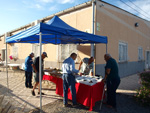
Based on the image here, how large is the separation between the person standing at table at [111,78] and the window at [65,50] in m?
Answer: 3.39

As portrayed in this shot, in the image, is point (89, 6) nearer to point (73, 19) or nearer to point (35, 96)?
point (73, 19)

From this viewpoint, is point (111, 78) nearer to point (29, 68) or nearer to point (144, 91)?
point (144, 91)


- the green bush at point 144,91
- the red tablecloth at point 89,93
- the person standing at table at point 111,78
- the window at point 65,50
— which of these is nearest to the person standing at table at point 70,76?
the red tablecloth at point 89,93

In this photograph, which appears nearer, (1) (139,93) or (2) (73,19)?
(1) (139,93)

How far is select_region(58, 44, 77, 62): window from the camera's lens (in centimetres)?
682

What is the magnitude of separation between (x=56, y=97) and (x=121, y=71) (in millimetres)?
5370

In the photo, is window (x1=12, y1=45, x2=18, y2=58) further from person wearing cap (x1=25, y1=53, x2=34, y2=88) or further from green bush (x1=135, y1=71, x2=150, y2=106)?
green bush (x1=135, y1=71, x2=150, y2=106)

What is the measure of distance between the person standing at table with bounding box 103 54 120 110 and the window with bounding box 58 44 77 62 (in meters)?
3.39

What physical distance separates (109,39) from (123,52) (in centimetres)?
222

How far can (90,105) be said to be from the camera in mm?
3318

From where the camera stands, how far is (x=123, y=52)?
8523 millimetres

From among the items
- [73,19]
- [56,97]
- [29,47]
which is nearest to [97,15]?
[73,19]

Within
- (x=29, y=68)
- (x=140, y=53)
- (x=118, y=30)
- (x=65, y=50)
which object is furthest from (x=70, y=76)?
(x=140, y=53)

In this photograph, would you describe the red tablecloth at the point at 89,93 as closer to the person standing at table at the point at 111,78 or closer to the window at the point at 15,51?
the person standing at table at the point at 111,78
